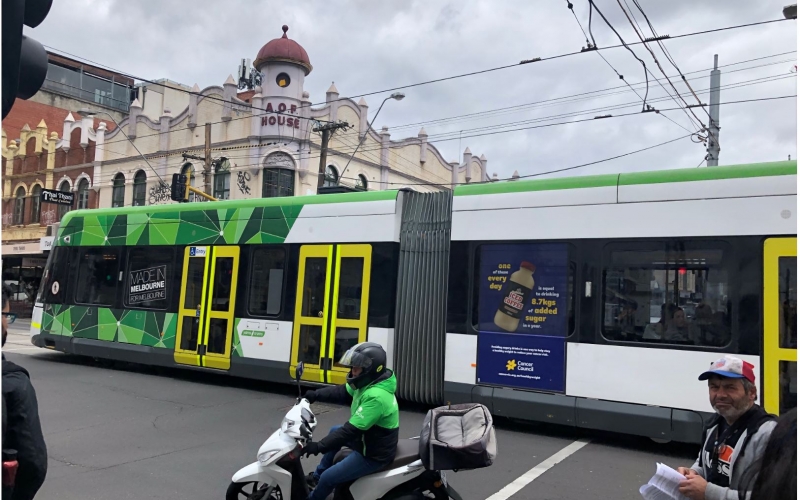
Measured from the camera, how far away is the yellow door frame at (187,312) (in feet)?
37.8

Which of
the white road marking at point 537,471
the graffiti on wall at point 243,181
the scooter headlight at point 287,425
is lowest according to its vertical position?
the white road marking at point 537,471

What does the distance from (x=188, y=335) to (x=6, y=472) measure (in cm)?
925

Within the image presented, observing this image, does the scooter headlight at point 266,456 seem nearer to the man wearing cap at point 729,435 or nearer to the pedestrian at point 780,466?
the man wearing cap at point 729,435

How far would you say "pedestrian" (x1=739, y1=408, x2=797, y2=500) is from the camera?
5.19 ft

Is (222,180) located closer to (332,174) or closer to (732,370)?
(332,174)

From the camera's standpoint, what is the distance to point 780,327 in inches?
266

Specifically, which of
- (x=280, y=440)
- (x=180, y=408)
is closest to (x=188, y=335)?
(x=180, y=408)

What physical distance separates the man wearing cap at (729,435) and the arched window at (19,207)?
39579mm

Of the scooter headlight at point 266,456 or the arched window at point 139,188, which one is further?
the arched window at point 139,188

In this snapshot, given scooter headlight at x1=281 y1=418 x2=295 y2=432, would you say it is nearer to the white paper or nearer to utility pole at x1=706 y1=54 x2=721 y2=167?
the white paper

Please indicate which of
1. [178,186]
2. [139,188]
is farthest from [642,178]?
[139,188]

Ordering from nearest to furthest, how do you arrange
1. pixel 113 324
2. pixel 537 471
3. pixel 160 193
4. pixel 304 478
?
pixel 304 478
pixel 537 471
pixel 113 324
pixel 160 193

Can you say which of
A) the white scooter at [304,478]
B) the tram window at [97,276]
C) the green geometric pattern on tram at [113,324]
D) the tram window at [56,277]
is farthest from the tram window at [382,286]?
the tram window at [56,277]

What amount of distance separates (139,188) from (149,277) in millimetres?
19860
